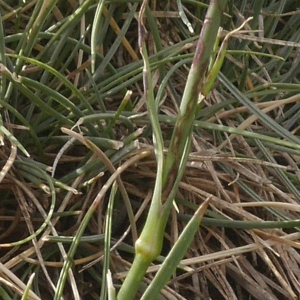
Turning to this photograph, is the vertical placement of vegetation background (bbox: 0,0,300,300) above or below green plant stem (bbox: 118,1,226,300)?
below

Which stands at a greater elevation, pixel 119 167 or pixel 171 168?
pixel 171 168

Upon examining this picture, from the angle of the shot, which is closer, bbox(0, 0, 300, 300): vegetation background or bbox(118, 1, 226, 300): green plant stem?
bbox(118, 1, 226, 300): green plant stem

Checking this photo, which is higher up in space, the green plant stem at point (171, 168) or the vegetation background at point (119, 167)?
the green plant stem at point (171, 168)

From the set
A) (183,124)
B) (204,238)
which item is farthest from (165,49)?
(183,124)

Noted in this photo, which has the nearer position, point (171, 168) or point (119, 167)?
point (171, 168)

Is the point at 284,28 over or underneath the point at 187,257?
over

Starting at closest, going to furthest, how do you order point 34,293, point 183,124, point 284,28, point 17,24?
point 183,124 < point 34,293 < point 17,24 < point 284,28

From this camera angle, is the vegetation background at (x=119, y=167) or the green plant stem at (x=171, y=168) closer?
the green plant stem at (x=171, y=168)

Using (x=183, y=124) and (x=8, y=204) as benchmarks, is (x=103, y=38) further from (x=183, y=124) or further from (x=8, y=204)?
(x=183, y=124)
